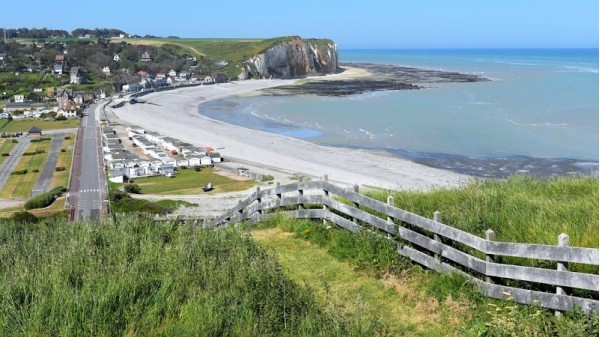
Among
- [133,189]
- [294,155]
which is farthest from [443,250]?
[294,155]

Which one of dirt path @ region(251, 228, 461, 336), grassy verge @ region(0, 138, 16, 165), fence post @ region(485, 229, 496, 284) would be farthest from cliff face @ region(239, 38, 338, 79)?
fence post @ region(485, 229, 496, 284)

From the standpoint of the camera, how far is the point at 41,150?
64.2 metres

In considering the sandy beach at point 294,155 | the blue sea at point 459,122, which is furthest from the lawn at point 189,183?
the blue sea at point 459,122

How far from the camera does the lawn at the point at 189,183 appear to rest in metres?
41.8

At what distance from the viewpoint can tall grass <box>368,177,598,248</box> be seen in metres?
7.20

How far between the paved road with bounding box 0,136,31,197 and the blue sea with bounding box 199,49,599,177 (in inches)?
1016

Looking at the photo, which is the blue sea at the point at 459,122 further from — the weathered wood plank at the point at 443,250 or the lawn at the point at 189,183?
the weathered wood plank at the point at 443,250

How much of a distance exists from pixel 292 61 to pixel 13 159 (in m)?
126

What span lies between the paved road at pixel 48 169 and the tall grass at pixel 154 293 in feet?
132

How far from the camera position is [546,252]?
581cm

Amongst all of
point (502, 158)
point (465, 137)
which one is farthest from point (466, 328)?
point (465, 137)

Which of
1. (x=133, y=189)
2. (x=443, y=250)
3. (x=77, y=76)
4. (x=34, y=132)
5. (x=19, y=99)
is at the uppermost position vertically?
(x=443, y=250)

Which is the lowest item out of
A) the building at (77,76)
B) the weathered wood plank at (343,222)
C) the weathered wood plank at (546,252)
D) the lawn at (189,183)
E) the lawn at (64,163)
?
the lawn at (64,163)

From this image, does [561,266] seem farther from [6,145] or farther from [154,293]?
[6,145]
